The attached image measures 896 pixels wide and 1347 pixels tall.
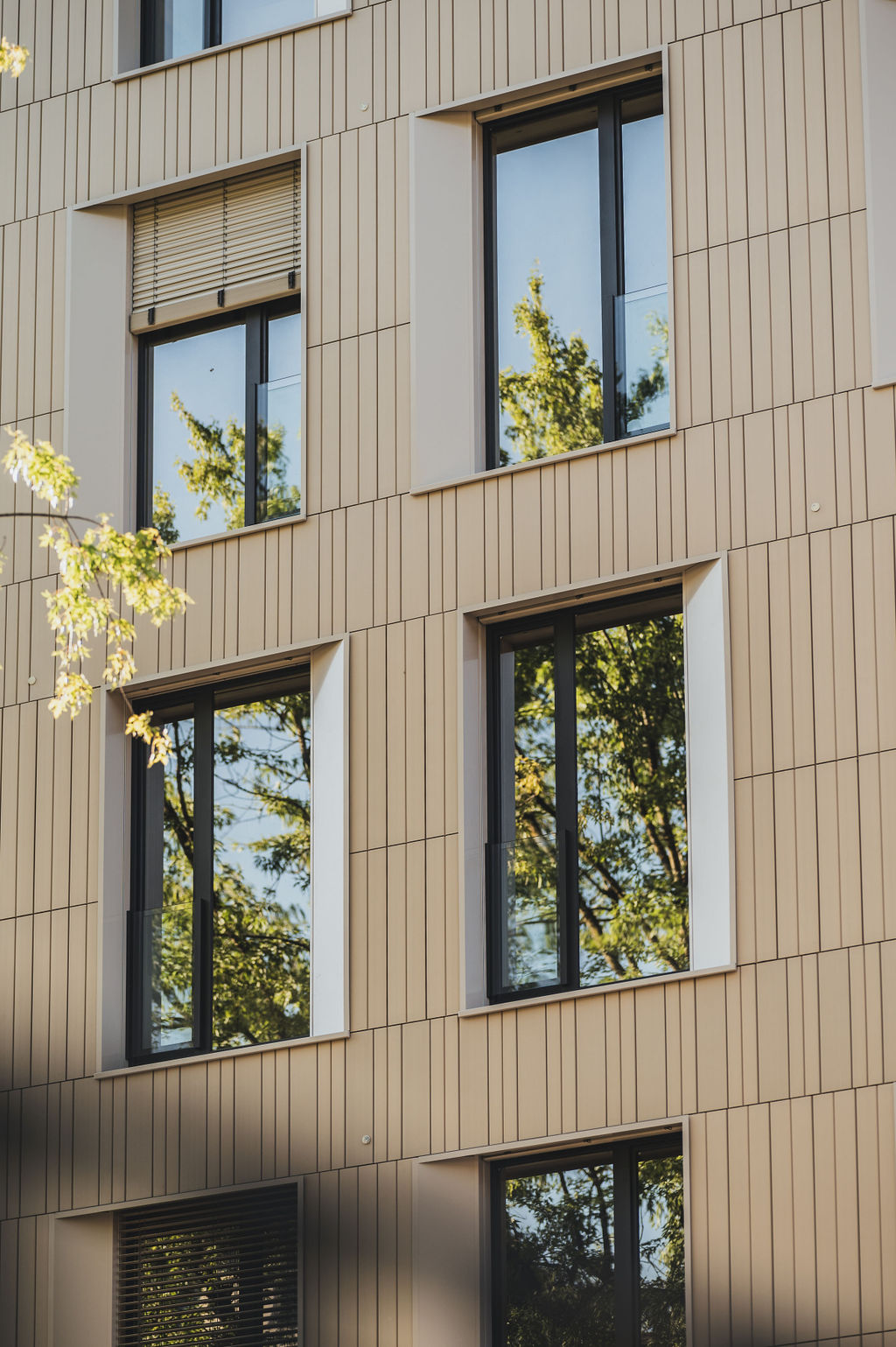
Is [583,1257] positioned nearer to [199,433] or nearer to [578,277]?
[578,277]

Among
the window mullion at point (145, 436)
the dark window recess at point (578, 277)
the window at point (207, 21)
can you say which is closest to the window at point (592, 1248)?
the dark window recess at point (578, 277)

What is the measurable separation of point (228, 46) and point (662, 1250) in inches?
375

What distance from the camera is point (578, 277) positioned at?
1766 cm

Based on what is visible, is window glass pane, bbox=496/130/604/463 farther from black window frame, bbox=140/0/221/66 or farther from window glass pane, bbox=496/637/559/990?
black window frame, bbox=140/0/221/66

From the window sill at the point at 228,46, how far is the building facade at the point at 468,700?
0.16ft

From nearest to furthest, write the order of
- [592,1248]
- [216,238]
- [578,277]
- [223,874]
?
[592,1248], [578,277], [223,874], [216,238]

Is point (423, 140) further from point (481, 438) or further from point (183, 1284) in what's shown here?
point (183, 1284)

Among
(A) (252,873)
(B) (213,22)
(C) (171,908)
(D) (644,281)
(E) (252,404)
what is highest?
Answer: (B) (213,22)

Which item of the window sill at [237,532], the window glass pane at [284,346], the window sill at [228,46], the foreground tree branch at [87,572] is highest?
the window sill at [228,46]

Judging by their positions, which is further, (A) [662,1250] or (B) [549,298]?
(B) [549,298]

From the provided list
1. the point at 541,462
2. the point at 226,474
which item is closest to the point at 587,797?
the point at 541,462

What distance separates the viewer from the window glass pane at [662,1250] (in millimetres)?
15258

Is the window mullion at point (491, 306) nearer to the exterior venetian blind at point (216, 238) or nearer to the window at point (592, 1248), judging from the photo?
the exterior venetian blind at point (216, 238)

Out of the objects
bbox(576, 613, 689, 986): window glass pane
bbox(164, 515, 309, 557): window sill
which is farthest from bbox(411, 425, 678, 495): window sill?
bbox(576, 613, 689, 986): window glass pane
